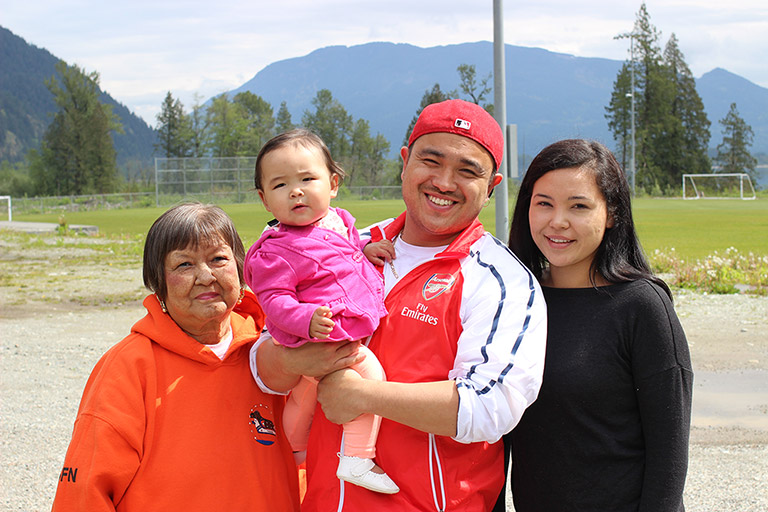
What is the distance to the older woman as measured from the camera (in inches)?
87.4

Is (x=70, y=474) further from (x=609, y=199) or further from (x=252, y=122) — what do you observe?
(x=252, y=122)

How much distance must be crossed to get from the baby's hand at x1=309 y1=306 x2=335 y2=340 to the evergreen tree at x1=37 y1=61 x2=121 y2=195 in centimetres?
7723

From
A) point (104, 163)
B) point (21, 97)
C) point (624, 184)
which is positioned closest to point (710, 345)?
point (624, 184)

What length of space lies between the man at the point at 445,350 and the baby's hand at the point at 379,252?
2cm

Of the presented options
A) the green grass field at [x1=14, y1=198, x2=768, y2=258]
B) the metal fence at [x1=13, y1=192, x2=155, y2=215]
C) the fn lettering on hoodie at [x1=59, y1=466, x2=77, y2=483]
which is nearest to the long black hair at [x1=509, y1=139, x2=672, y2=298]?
the fn lettering on hoodie at [x1=59, y1=466, x2=77, y2=483]

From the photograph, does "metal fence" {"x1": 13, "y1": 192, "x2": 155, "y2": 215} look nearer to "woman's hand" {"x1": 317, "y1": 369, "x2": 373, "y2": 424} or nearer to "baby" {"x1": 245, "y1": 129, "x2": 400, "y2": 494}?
"baby" {"x1": 245, "y1": 129, "x2": 400, "y2": 494}

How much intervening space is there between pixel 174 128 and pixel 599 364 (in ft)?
290

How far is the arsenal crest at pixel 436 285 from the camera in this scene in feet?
7.44

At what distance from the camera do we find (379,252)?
8.14 ft

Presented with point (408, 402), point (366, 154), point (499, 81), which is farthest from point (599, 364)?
point (366, 154)

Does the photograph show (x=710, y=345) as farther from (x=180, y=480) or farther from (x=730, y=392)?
(x=180, y=480)

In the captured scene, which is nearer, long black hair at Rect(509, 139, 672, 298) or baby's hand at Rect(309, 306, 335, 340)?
baby's hand at Rect(309, 306, 335, 340)

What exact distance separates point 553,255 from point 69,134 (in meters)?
79.3

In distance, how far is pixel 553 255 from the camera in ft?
8.20
